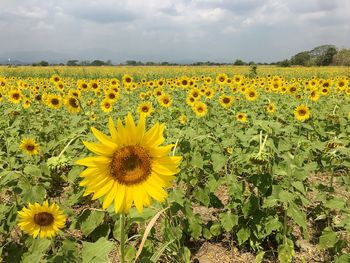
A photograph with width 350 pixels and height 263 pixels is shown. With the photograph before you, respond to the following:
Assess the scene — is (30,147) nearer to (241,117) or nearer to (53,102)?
(53,102)

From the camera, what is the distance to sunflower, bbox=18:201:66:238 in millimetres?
2588

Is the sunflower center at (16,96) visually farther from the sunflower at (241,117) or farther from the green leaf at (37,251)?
the green leaf at (37,251)

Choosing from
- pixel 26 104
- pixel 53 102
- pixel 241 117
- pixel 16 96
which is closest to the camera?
pixel 241 117

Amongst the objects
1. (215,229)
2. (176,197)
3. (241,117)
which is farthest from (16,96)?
(176,197)

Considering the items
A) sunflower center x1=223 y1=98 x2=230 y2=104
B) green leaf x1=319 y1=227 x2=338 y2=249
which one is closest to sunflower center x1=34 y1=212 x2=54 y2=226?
green leaf x1=319 y1=227 x2=338 y2=249

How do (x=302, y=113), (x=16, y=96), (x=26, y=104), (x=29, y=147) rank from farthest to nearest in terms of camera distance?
(x=16, y=96) → (x=26, y=104) → (x=302, y=113) → (x=29, y=147)

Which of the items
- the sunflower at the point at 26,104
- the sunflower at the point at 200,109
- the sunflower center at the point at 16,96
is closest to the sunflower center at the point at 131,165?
the sunflower at the point at 200,109

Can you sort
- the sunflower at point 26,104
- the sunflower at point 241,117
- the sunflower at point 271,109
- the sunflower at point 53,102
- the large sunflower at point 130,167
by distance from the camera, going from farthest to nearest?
the sunflower at point 26,104 → the sunflower at point 271,109 → the sunflower at point 53,102 → the sunflower at point 241,117 → the large sunflower at point 130,167

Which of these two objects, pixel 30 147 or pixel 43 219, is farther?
pixel 30 147

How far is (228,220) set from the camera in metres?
3.74

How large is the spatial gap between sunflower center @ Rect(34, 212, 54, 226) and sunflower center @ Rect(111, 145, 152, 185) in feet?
3.12

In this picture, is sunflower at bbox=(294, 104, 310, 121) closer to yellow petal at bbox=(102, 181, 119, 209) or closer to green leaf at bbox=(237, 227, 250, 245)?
green leaf at bbox=(237, 227, 250, 245)

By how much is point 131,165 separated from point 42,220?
1025mm

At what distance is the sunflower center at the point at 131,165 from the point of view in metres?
1.87
